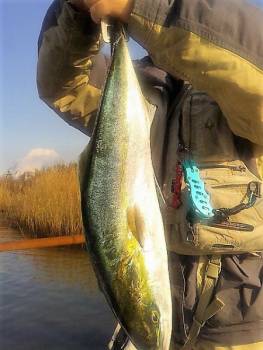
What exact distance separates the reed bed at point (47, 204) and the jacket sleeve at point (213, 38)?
627 centimetres

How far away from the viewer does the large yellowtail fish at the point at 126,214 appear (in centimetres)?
151

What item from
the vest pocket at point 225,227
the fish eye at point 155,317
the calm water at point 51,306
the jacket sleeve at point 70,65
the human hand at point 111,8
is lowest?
the calm water at point 51,306

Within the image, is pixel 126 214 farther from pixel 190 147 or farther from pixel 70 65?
pixel 70 65

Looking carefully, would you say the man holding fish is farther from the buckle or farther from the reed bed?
the reed bed

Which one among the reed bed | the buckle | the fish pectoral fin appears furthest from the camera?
the reed bed

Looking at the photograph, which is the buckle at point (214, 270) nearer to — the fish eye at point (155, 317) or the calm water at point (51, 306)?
the fish eye at point (155, 317)

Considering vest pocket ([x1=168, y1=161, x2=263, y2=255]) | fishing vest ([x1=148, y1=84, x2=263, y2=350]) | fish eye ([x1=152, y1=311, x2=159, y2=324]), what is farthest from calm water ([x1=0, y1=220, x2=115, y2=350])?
fish eye ([x1=152, y1=311, x2=159, y2=324])

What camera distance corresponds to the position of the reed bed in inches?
347

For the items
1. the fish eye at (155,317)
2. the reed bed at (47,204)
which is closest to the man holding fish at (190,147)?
the fish eye at (155,317)

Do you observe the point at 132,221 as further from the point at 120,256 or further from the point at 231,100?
the point at 231,100

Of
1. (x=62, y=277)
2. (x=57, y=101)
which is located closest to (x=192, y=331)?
(x=57, y=101)

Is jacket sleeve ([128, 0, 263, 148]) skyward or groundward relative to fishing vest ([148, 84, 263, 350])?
skyward

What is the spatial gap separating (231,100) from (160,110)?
47 cm

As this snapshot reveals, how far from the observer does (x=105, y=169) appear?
1.55m
